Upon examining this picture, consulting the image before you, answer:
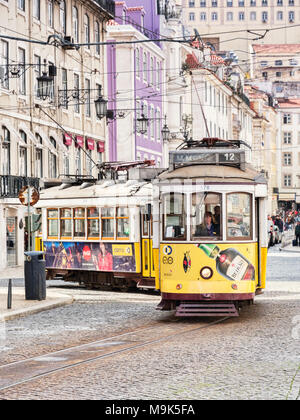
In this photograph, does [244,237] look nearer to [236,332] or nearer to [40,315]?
[236,332]

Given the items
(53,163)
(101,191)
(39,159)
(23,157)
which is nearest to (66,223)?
(101,191)

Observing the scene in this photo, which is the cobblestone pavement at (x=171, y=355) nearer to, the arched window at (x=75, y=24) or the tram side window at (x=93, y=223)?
the tram side window at (x=93, y=223)

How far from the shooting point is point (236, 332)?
1608 centimetres

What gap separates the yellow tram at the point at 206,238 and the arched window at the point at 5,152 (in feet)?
67.4

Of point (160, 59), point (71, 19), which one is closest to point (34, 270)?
point (71, 19)

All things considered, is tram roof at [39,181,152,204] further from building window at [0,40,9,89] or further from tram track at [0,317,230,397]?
building window at [0,40,9,89]

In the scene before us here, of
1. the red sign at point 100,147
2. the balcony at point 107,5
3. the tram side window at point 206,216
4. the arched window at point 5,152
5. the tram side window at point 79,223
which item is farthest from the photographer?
the red sign at point 100,147

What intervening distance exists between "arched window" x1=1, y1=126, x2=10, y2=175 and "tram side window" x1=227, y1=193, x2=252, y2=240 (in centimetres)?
2123

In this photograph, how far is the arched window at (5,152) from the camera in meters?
38.2

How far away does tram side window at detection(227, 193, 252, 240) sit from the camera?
1786 cm

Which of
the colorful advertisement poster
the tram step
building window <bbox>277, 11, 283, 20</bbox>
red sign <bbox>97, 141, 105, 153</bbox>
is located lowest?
the tram step

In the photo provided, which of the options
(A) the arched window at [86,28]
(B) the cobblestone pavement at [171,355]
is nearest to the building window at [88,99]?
(A) the arched window at [86,28]

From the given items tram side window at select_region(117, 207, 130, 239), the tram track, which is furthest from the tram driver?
tram side window at select_region(117, 207, 130, 239)
